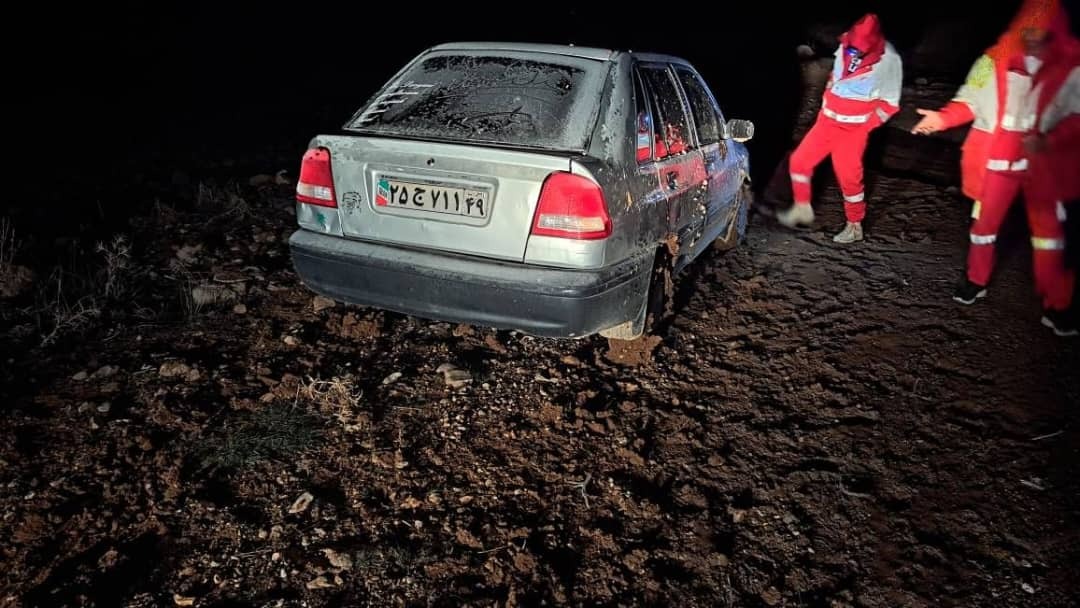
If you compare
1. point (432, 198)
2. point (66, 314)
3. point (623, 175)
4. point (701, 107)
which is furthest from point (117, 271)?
point (701, 107)

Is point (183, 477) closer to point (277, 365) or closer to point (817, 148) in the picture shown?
point (277, 365)

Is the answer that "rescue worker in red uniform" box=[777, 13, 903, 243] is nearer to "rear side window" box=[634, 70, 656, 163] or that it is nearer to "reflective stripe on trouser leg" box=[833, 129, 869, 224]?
"reflective stripe on trouser leg" box=[833, 129, 869, 224]

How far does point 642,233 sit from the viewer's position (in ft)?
10.1

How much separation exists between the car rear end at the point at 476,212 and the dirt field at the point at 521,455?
51 centimetres

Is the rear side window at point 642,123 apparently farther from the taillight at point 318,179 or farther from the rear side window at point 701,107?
the taillight at point 318,179

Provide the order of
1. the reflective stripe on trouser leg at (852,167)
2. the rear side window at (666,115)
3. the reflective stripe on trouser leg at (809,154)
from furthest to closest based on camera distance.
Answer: the reflective stripe on trouser leg at (809,154)
the reflective stripe on trouser leg at (852,167)
the rear side window at (666,115)

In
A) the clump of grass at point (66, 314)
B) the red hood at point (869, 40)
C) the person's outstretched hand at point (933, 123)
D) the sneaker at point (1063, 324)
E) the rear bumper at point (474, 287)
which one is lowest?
the clump of grass at point (66, 314)

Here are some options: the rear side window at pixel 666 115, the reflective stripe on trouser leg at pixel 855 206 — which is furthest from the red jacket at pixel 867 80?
the rear side window at pixel 666 115

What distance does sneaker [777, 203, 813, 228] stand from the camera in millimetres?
5535

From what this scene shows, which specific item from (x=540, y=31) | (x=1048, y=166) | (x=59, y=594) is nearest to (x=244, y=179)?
(x=59, y=594)

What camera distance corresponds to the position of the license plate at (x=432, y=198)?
2.74m

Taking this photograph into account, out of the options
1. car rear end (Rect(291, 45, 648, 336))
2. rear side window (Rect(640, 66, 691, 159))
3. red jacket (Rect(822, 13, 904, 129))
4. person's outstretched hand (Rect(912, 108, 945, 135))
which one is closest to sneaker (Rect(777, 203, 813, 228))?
red jacket (Rect(822, 13, 904, 129))

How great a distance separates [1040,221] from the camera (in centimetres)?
370

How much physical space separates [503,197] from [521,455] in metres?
1.07
